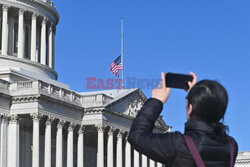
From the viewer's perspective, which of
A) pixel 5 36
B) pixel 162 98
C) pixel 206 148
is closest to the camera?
pixel 206 148

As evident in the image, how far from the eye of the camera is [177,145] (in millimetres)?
5547

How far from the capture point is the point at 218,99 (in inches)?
224

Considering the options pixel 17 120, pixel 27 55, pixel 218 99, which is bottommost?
pixel 218 99

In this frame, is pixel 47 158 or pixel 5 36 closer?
pixel 47 158

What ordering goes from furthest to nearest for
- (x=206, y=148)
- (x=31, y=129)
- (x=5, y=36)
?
(x=5, y=36) < (x=31, y=129) < (x=206, y=148)

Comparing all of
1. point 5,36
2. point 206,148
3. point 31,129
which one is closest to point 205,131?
point 206,148

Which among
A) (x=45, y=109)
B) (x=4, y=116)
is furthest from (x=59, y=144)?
(x=4, y=116)

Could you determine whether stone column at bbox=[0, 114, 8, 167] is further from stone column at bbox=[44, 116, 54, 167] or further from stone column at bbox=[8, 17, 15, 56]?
stone column at bbox=[8, 17, 15, 56]

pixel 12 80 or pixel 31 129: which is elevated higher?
pixel 12 80

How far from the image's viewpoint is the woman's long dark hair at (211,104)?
18.6 feet

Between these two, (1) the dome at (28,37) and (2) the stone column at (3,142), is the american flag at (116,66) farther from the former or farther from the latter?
(2) the stone column at (3,142)

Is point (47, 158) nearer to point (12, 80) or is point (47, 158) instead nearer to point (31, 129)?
point (31, 129)

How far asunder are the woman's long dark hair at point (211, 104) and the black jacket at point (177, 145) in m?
0.07

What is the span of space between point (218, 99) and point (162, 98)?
656 millimetres
